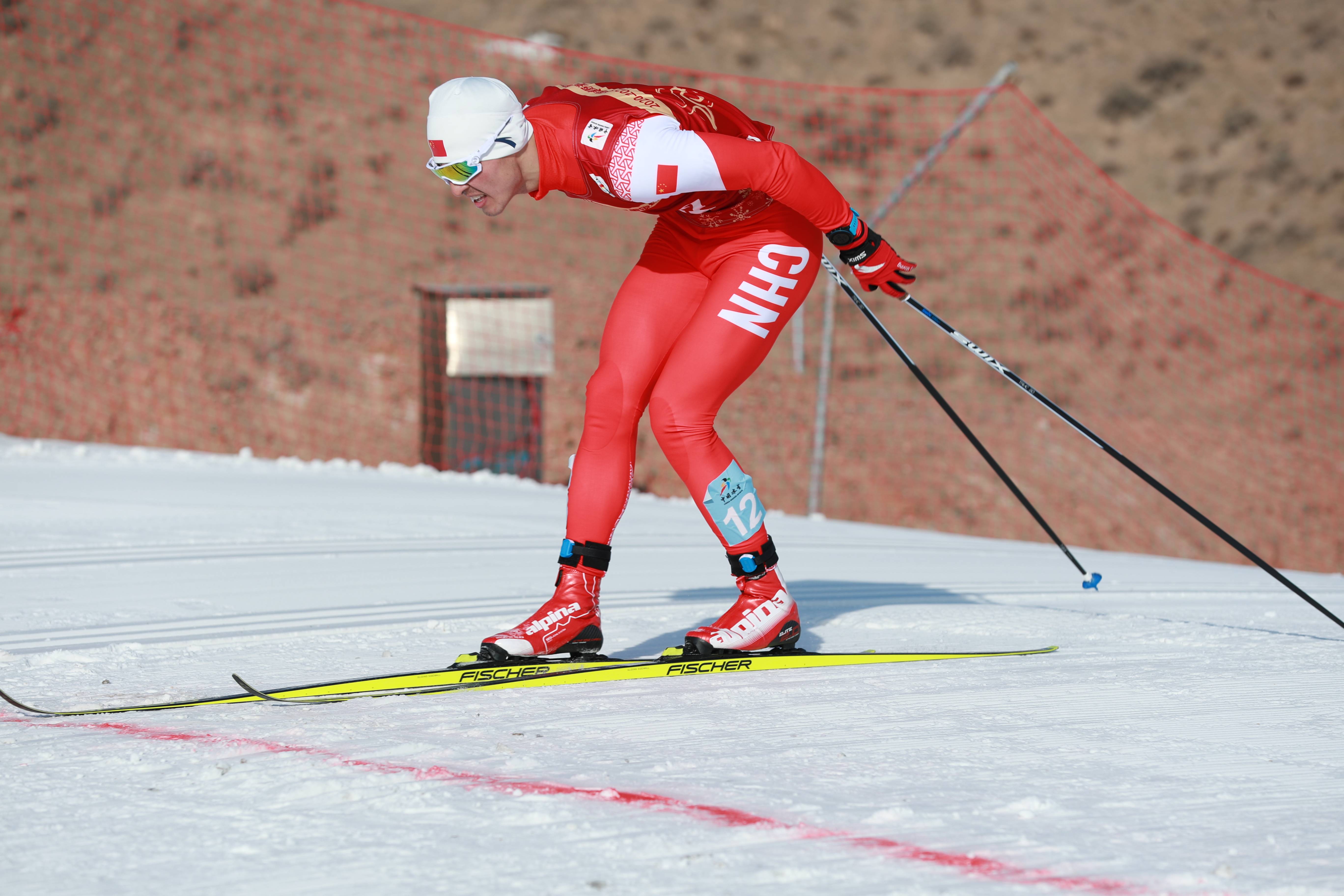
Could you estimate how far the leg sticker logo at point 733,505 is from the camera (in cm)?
302

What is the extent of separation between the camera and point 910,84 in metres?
18.8

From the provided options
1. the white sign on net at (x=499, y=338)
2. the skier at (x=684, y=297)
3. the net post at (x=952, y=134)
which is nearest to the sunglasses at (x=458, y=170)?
the skier at (x=684, y=297)

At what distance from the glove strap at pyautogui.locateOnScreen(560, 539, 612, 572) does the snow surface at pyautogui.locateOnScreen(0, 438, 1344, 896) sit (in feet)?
1.11

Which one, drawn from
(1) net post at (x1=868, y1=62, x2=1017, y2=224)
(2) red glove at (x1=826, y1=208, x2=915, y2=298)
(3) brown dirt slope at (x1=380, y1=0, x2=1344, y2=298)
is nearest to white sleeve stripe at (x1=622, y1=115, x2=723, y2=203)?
(2) red glove at (x1=826, y1=208, x2=915, y2=298)

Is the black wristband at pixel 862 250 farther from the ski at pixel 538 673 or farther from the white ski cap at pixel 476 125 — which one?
the ski at pixel 538 673

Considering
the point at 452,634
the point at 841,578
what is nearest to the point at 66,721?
the point at 452,634

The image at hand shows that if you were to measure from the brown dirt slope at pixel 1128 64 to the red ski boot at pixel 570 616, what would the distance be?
15350 millimetres

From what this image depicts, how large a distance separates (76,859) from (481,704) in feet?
3.32

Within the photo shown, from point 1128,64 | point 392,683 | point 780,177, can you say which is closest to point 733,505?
point 780,177

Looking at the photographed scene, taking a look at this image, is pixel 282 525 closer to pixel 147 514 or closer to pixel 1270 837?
pixel 147 514

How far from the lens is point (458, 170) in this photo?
2.74 m

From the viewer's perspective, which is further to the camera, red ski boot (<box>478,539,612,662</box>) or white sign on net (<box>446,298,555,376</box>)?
white sign on net (<box>446,298,555,376</box>)

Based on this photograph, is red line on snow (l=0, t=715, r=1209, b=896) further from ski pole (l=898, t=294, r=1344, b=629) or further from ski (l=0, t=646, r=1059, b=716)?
ski pole (l=898, t=294, r=1344, b=629)

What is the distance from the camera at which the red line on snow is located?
1.52m
